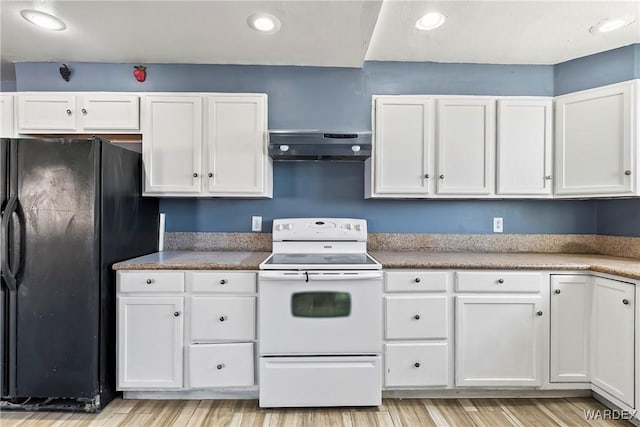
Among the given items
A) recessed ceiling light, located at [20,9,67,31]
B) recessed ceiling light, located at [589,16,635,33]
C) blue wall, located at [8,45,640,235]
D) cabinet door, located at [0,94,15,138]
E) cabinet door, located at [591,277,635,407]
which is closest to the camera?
cabinet door, located at [591,277,635,407]

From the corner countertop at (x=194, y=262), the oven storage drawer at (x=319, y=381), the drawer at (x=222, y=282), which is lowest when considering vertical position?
the oven storage drawer at (x=319, y=381)

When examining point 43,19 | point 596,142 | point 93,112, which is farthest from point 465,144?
point 43,19

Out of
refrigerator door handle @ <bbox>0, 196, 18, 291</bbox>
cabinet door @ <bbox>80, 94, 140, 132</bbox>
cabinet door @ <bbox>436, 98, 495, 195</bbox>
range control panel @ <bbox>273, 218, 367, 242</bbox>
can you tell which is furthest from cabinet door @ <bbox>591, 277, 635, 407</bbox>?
refrigerator door handle @ <bbox>0, 196, 18, 291</bbox>

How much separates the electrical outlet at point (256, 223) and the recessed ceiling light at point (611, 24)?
2.59 meters

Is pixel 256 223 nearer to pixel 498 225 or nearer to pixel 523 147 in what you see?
pixel 498 225

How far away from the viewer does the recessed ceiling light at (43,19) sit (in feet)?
6.49

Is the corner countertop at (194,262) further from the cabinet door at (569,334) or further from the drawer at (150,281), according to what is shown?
the cabinet door at (569,334)

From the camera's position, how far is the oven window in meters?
2.03

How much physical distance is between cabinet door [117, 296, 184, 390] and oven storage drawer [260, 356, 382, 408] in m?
0.55

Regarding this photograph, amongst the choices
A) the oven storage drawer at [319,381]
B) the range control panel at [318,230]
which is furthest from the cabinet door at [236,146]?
the oven storage drawer at [319,381]

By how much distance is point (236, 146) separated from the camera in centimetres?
246

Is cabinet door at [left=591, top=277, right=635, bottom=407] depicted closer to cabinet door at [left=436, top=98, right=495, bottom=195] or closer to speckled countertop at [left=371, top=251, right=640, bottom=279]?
speckled countertop at [left=371, top=251, right=640, bottom=279]

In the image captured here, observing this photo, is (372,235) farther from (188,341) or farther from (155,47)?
(155,47)

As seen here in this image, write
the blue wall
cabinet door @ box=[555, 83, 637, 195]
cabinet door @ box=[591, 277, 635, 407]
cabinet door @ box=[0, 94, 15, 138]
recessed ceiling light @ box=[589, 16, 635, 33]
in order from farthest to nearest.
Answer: the blue wall < cabinet door @ box=[0, 94, 15, 138] < cabinet door @ box=[555, 83, 637, 195] < recessed ceiling light @ box=[589, 16, 635, 33] < cabinet door @ box=[591, 277, 635, 407]
